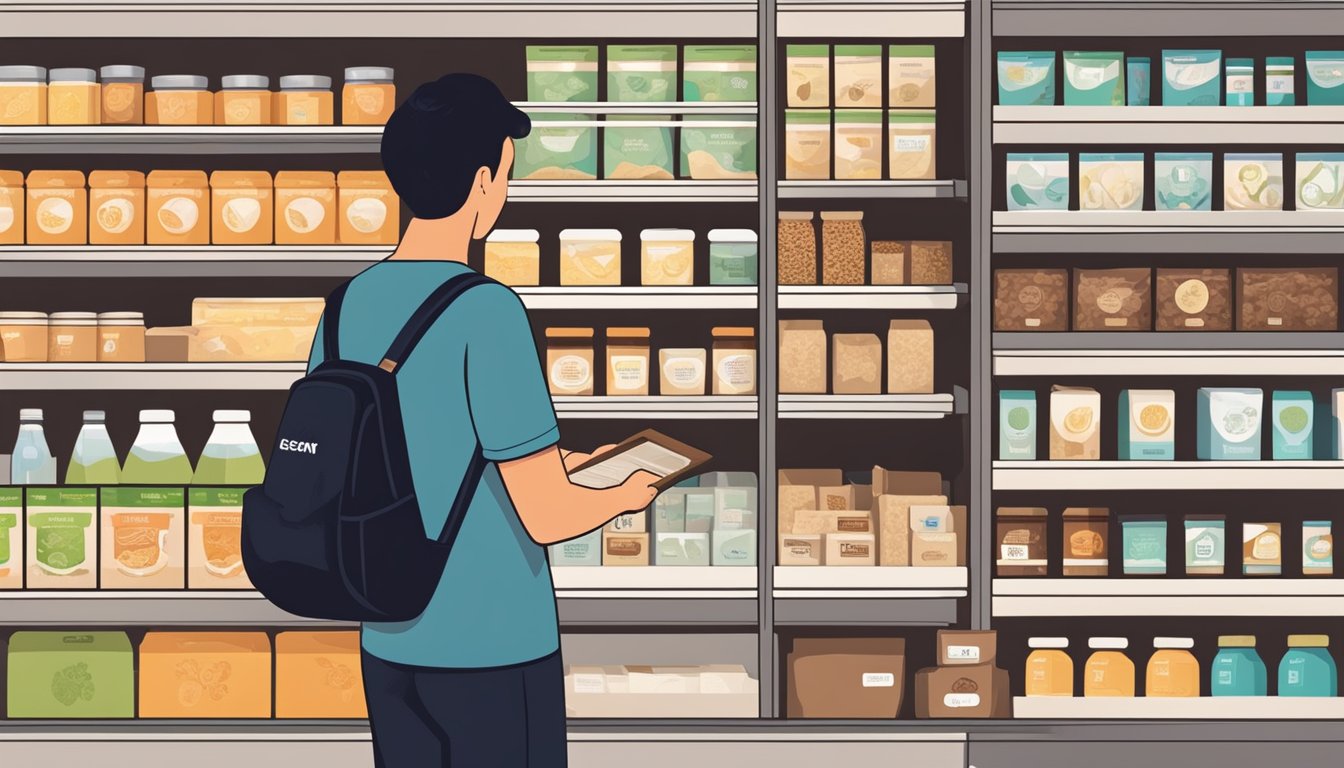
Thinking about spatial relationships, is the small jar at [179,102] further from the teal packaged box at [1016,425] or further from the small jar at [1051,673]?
the small jar at [1051,673]

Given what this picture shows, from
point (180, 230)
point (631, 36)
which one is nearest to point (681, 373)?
point (631, 36)

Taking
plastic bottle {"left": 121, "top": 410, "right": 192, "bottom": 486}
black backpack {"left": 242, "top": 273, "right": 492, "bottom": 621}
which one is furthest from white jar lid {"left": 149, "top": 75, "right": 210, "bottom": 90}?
black backpack {"left": 242, "top": 273, "right": 492, "bottom": 621}

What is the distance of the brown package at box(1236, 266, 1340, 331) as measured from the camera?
3385 mm

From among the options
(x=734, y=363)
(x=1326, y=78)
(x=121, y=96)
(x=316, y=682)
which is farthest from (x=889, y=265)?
(x=121, y=96)

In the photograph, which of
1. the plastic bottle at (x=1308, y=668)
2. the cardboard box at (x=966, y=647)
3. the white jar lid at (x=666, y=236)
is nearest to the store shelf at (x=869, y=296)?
the white jar lid at (x=666, y=236)

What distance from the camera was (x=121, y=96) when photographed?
338 centimetres

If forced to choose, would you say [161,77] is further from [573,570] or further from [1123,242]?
[1123,242]

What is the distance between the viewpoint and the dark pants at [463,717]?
1609 millimetres

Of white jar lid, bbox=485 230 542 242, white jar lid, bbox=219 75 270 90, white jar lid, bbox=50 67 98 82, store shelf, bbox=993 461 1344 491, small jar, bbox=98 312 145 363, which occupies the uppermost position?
white jar lid, bbox=50 67 98 82

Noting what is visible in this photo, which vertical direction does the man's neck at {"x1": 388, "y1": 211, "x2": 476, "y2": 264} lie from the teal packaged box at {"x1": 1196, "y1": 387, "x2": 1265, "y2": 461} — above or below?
above

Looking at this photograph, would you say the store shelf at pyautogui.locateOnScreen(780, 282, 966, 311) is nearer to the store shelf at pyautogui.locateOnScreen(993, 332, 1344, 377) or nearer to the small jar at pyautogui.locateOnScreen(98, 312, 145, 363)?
the store shelf at pyautogui.locateOnScreen(993, 332, 1344, 377)

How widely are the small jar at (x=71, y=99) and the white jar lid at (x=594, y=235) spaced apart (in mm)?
1326

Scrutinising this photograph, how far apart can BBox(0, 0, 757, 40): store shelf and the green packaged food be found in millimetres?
1672

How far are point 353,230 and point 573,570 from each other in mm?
1102
